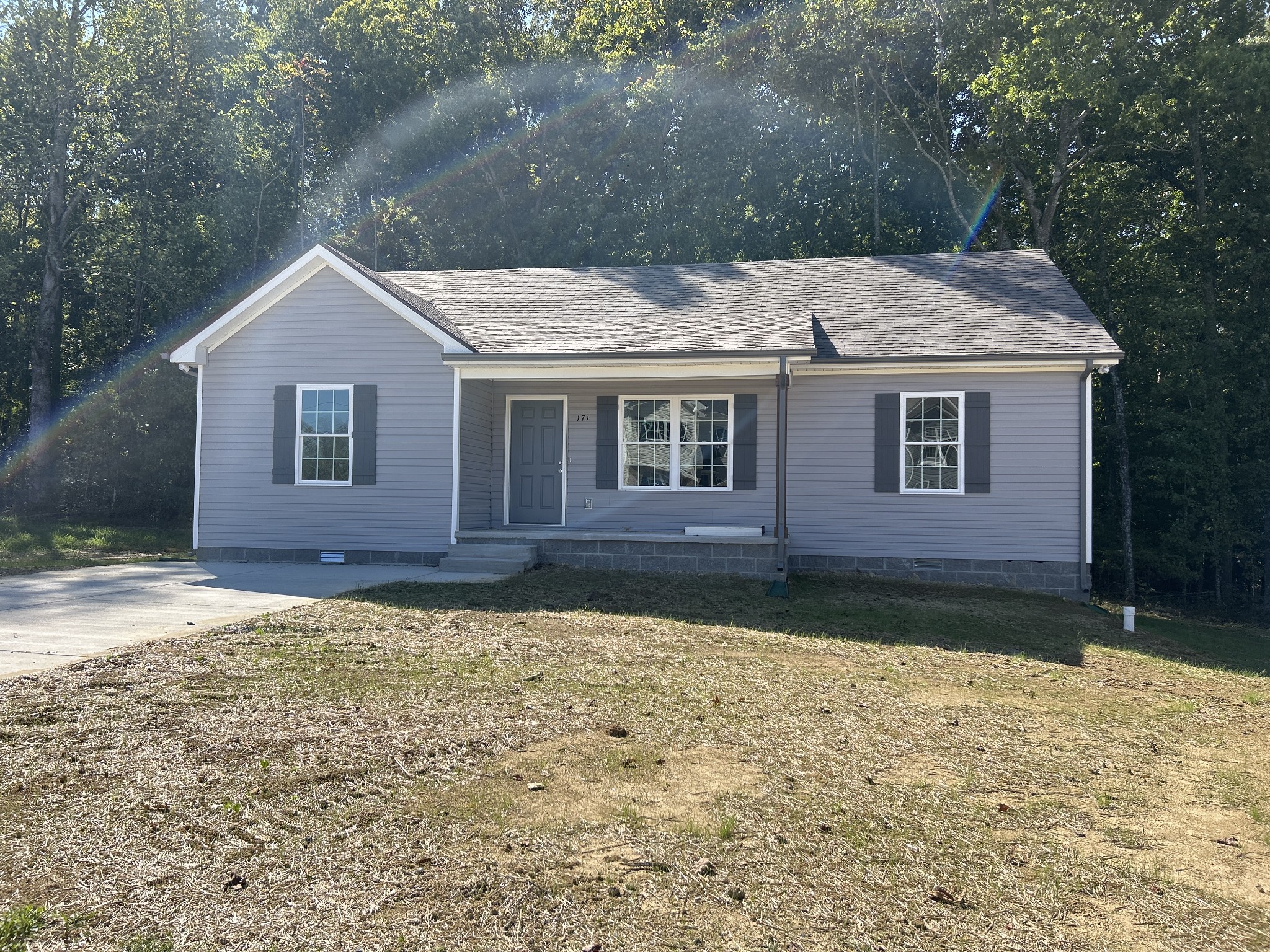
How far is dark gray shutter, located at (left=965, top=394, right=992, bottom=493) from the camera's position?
12.7 m

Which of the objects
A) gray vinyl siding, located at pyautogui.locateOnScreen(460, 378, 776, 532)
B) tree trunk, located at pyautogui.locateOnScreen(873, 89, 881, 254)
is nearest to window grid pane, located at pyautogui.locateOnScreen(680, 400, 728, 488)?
gray vinyl siding, located at pyautogui.locateOnScreen(460, 378, 776, 532)

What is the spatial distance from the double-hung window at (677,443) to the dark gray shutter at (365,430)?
3.57 metres

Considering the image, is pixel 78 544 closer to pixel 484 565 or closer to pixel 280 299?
pixel 280 299

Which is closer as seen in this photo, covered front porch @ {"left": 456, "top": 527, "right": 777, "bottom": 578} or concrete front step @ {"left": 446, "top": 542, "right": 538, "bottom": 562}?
covered front porch @ {"left": 456, "top": 527, "right": 777, "bottom": 578}

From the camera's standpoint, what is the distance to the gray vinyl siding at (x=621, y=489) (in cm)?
1342

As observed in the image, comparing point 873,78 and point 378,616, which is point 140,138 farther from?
point 378,616

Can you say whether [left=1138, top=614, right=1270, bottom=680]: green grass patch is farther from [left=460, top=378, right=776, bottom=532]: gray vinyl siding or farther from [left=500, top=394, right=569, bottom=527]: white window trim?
[left=500, top=394, right=569, bottom=527]: white window trim

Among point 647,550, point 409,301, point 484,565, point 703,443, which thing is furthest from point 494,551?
point 409,301

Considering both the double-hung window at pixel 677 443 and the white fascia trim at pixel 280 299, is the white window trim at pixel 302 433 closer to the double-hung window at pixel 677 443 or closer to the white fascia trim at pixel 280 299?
the white fascia trim at pixel 280 299

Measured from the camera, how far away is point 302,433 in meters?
13.5

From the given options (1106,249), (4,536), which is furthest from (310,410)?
(1106,249)

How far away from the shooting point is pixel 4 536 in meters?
17.9

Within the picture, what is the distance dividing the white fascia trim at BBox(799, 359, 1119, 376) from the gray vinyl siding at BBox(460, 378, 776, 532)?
90cm

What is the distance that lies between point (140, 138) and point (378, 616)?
22.1 meters
